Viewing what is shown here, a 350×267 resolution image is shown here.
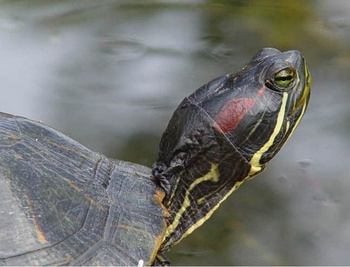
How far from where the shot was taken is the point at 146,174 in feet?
9.92

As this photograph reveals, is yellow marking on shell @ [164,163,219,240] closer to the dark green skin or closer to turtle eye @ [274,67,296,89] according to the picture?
the dark green skin

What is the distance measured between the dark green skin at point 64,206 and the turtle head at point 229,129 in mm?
160

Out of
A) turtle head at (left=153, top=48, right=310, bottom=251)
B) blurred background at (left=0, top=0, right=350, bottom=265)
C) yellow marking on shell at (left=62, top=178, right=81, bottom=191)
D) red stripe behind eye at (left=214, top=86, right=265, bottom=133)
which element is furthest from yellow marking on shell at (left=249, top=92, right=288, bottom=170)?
blurred background at (left=0, top=0, right=350, bottom=265)

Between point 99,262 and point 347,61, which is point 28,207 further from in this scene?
point 347,61

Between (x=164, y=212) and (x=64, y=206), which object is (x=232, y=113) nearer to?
(x=164, y=212)

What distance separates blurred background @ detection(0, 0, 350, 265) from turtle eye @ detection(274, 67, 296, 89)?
98 cm

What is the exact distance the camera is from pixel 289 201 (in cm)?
384

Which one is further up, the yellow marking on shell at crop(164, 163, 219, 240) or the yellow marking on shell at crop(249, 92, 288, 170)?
the yellow marking on shell at crop(249, 92, 288, 170)

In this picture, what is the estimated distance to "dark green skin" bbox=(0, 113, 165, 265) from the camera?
2.47 metres

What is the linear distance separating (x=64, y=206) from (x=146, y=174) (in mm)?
509

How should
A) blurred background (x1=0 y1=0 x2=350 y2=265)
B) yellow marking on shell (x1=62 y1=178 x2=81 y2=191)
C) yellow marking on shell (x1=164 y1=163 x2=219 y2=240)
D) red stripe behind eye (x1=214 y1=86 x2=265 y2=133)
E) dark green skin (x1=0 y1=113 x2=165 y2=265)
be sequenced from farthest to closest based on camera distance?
1. blurred background (x1=0 y1=0 x2=350 y2=265)
2. yellow marking on shell (x1=164 y1=163 x2=219 y2=240)
3. red stripe behind eye (x1=214 y1=86 x2=265 y2=133)
4. yellow marking on shell (x1=62 y1=178 x2=81 y2=191)
5. dark green skin (x1=0 y1=113 x2=165 y2=265)

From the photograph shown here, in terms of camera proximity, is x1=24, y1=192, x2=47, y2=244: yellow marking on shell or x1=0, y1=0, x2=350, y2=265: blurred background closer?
x1=24, y1=192, x2=47, y2=244: yellow marking on shell

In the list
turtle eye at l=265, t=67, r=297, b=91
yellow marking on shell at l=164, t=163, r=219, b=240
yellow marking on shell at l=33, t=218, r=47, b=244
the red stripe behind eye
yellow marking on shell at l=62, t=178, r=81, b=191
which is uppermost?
turtle eye at l=265, t=67, r=297, b=91

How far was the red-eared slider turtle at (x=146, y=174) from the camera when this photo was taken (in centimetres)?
252
